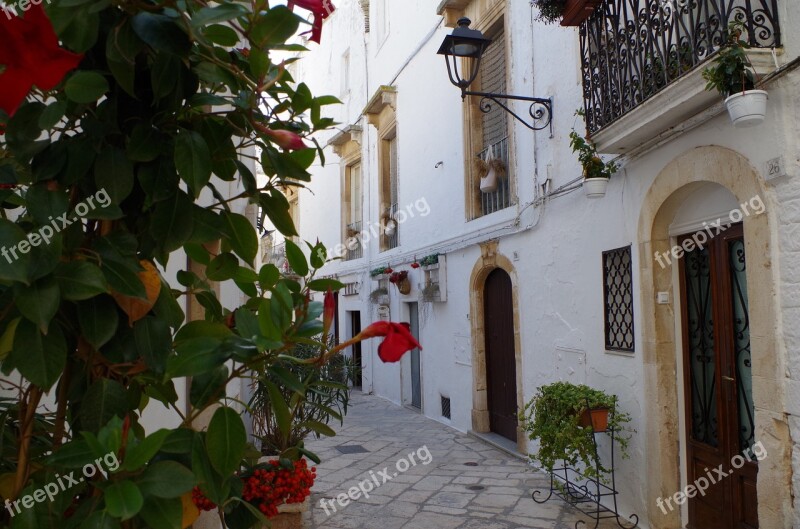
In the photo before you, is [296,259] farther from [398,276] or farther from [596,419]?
[398,276]

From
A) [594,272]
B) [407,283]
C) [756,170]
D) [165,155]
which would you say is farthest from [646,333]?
[407,283]

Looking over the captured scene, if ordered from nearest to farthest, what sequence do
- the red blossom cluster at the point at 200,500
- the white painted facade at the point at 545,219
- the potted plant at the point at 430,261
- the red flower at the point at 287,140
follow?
the red flower at the point at 287,140 < the red blossom cluster at the point at 200,500 < the white painted facade at the point at 545,219 < the potted plant at the point at 430,261

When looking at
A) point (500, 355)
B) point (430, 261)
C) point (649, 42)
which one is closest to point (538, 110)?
point (649, 42)

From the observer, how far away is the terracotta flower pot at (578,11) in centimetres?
502

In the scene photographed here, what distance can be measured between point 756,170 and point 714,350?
138 centimetres

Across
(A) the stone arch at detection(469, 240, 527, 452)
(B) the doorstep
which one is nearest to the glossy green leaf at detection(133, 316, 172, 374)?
(B) the doorstep

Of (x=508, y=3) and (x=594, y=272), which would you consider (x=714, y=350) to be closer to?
(x=594, y=272)

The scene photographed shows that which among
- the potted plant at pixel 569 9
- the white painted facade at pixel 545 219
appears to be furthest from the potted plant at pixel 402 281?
the potted plant at pixel 569 9

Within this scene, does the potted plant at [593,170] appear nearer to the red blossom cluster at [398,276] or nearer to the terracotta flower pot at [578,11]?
the terracotta flower pot at [578,11]

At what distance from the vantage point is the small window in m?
5.28

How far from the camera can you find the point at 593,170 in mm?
5457

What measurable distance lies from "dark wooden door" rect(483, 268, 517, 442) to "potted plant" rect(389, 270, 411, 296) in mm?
2600

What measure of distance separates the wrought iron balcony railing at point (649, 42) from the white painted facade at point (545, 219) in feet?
0.60

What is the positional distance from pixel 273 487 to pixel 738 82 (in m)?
3.15
